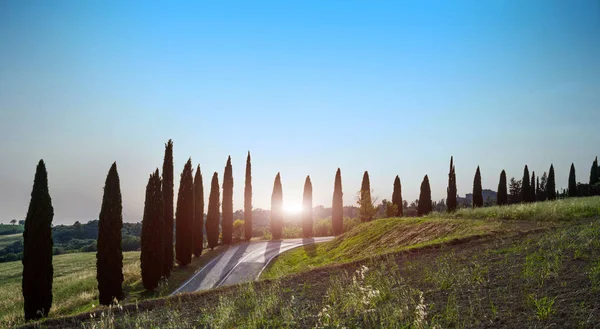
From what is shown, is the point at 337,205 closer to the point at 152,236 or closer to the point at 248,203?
the point at 248,203

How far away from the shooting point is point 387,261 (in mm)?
14195

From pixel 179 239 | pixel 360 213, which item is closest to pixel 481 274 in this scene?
pixel 179 239

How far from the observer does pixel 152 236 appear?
25.4 meters

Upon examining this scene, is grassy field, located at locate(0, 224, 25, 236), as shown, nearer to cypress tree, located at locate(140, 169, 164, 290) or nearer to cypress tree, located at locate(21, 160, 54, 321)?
cypress tree, located at locate(140, 169, 164, 290)

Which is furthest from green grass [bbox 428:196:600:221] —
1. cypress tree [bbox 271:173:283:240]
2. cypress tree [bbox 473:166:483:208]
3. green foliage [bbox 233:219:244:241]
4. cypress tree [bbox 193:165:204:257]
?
green foliage [bbox 233:219:244:241]

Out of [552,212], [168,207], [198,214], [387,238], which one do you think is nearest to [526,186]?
[552,212]

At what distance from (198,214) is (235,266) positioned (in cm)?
879

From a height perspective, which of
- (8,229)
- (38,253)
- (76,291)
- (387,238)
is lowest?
(8,229)

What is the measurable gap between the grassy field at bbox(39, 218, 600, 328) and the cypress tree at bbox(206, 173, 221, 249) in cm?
2805

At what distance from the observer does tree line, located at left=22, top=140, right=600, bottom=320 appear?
20031 mm

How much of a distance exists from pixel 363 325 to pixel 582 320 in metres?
3.70

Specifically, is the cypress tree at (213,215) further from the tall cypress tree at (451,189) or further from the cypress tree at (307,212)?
the tall cypress tree at (451,189)

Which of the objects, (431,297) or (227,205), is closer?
(431,297)

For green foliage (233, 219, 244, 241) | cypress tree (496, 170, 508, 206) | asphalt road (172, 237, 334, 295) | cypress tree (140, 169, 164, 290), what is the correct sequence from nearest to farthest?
cypress tree (140, 169, 164, 290) → asphalt road (172, 237, 334, 295) → green foliage (233, 219, 244, 241) → cypress tree (496, 170, 508, 206)
